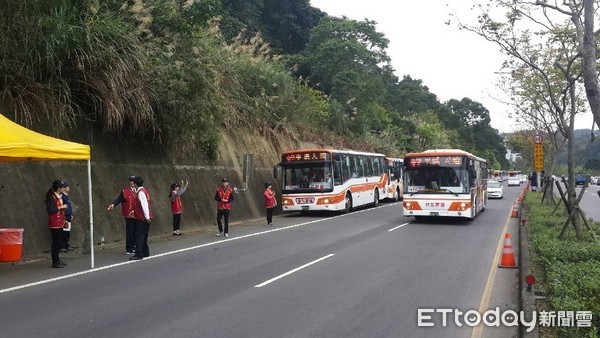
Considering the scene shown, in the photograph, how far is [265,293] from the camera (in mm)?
8180

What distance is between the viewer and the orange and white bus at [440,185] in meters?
18.9

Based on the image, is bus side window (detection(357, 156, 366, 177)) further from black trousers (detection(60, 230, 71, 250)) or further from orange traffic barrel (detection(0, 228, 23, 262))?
orange traffic barrel (detection(0, 228, 23, 262))

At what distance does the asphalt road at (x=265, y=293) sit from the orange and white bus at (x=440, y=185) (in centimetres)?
512

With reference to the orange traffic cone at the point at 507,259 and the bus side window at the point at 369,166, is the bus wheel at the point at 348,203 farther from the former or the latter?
the orange traffic cone at the point at 507,259

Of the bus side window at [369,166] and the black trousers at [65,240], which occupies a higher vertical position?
the bus side window at [369,166]

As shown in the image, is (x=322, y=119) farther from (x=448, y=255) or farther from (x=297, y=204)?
(x=448, y=255)

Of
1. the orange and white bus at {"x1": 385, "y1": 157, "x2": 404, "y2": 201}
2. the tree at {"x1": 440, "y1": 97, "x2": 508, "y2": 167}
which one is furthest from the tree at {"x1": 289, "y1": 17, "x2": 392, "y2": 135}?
the tree at {"x1": 440, "y1": 97, "x2": 508, "y2": 167}

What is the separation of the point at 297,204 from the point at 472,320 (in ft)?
53.8

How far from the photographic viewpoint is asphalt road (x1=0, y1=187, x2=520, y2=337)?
6387mm

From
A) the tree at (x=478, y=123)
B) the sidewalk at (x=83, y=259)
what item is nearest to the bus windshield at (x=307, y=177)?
the sidewalk at (x=83, y=259)

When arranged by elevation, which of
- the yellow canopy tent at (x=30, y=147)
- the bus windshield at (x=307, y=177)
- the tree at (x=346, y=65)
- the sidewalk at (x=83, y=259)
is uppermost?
the tree at (x=346, y=65)

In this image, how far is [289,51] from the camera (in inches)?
1901

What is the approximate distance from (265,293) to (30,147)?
5083 mm

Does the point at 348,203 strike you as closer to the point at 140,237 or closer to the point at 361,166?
the point at 361,166
